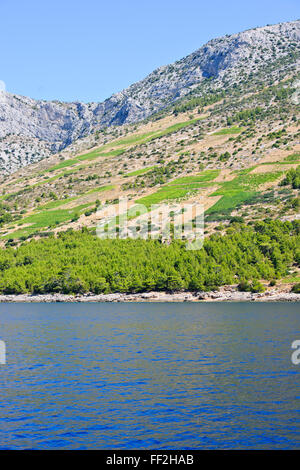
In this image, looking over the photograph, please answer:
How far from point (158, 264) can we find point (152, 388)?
297ft

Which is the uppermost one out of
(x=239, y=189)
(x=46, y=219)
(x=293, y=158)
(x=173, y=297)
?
(x=293, y=158)

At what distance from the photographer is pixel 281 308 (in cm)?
9169

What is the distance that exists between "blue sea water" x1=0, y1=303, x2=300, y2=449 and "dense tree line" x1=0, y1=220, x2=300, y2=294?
51.4m

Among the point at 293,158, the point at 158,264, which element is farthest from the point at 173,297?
the point at 293,158

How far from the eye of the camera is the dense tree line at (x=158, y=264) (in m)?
119

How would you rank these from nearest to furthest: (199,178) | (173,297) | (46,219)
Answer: (173,297)
(199,178)
(46,219)

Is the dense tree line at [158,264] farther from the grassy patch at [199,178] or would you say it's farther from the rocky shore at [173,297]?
the grassy patch at [199,178]

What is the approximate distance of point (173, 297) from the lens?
11762 cm

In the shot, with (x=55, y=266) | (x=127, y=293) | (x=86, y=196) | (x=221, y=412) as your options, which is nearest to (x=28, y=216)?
(x=86, y=196)

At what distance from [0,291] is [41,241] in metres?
27.7

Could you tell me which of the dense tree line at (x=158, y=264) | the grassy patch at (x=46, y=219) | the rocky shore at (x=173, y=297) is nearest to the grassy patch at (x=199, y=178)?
the grassy patch at (x=46, y=219)

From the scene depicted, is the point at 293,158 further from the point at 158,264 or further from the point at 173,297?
the point at 173,297

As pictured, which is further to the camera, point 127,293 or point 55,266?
point 55,266

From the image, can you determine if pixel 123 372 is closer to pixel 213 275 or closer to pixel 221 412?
pixel 221 412
